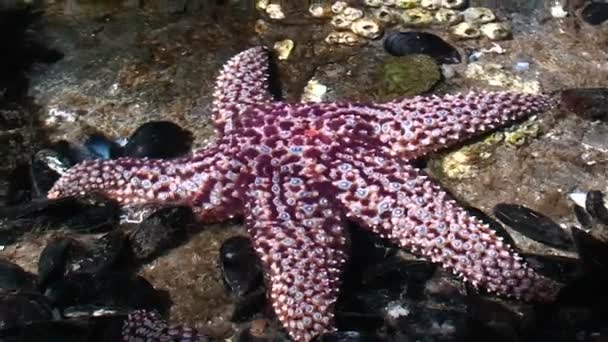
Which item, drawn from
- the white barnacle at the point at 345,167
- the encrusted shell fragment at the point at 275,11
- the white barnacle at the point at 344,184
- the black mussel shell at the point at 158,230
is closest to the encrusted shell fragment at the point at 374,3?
the encrusted shell fragment at the point at 275,11

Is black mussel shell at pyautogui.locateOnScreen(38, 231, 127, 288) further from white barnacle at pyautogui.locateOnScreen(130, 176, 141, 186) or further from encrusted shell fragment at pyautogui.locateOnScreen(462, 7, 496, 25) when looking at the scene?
encrusted shell fragment at pyautogui.locateOnScreen(462, 7, 496, 25)

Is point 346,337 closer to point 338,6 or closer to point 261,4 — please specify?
point 338,6

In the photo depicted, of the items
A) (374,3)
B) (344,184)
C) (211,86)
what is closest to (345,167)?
(344,184)

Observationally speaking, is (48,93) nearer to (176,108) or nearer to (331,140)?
(176,108)

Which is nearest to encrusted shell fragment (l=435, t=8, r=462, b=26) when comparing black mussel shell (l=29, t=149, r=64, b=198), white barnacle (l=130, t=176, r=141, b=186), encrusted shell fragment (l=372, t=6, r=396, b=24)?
encrusted shell fragment (l=372, t=6, r=396, b=24)

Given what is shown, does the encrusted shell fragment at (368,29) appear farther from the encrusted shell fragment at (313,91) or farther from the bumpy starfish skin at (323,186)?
the bumpy starfish skin at (323,186)

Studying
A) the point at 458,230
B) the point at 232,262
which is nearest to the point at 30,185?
the point at 232,262
